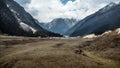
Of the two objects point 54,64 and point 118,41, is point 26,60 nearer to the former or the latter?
point 54,64

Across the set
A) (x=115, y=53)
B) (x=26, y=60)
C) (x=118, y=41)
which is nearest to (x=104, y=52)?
(x=115, y=53)

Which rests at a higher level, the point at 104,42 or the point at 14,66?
the point at 104,42

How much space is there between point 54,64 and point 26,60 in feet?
43.7

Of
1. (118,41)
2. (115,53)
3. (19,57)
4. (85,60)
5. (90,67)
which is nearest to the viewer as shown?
(90,67)

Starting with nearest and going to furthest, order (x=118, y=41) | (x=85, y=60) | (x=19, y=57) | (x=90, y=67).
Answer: (x=90, y=67) < (x=85, y=60) < (x=19, y=57) < (x=118, y=41)

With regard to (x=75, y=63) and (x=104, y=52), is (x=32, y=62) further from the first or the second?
(x=104, y=52)

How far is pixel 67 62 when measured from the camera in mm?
115125

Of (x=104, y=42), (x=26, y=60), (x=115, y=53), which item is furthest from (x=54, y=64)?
(x=104, y=42)

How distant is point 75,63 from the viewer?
114m

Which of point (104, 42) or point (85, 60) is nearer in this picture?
point (85, 60)

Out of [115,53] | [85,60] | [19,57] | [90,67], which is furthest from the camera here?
[115,53]

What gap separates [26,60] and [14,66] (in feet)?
23.3

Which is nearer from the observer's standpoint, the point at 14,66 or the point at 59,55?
the point at 14,66

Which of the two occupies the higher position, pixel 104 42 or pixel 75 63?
pixel 104 42
